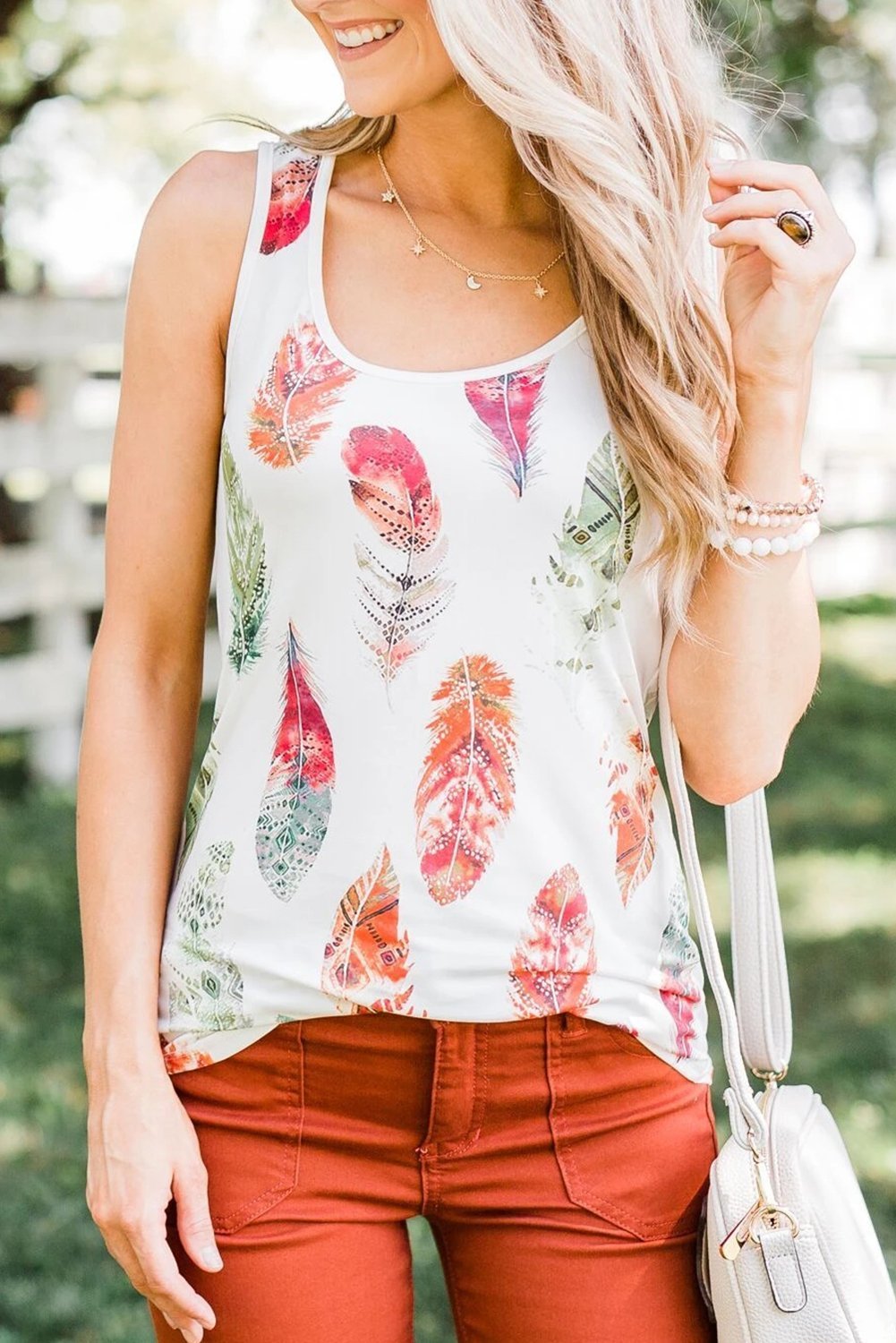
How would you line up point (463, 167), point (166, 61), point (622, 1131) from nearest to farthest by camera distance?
1. point (622, 1131)
2. point (463, 167)
3. point (166, 61)

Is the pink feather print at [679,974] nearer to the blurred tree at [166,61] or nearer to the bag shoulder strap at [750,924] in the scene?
the bag shoulder strap at [750,924]

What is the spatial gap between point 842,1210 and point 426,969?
0.48m

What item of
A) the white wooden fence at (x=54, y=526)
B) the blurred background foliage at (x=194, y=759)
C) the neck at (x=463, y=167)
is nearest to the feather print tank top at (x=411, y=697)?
the neck at (x=463, y=167)

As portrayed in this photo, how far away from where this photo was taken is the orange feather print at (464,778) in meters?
1.63

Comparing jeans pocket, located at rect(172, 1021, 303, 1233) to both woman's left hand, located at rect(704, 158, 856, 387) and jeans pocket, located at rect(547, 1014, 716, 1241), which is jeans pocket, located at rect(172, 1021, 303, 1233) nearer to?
jeans pocket, located at rect(547, 1014, 716, 1241)

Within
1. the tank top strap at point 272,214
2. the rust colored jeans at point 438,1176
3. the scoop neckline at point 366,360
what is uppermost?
the tank top strap at point 272,214

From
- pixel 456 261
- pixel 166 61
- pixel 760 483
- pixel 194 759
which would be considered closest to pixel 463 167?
pixel 456 261

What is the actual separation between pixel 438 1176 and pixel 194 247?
98 centimetres

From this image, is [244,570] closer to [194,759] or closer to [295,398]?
[295,398]

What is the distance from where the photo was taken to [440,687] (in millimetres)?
1632

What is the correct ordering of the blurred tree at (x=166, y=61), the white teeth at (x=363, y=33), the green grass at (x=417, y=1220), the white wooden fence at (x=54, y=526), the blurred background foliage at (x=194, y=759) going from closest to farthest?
the white teeth at (x=363, y=33) < the green grass at (x=417, y=1220) < the blurred background foliage at (x=194, y=759) < the white wooden fence at (x=54, y=526) < the blurred tree at (x=166, y=61)

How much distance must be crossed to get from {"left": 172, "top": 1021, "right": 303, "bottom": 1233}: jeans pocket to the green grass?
75.8 inches

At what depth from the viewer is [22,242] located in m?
12.0

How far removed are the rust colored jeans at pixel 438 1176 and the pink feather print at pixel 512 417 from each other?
547mm
